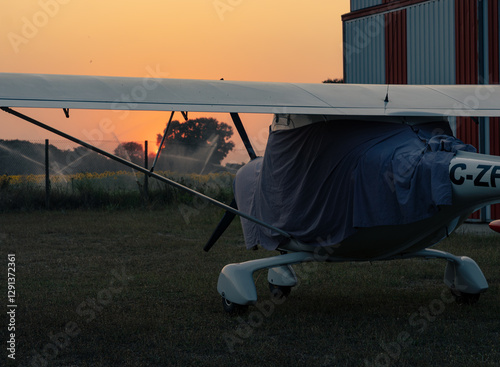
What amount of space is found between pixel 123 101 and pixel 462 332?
11.0 feet

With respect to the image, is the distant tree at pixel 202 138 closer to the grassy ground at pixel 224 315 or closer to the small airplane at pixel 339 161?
the grassy ground at pixel 224 315

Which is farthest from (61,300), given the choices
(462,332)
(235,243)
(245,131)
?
(235,243)

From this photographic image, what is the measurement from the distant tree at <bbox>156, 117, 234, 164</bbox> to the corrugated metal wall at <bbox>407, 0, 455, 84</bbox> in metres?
8.89

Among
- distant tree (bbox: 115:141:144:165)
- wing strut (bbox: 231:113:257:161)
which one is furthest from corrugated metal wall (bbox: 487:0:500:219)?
distant tree (bbox: 115:141:144:165)

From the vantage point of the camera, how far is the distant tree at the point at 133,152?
21.6 meters

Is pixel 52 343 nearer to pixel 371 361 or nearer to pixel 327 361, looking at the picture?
pixel 327 361

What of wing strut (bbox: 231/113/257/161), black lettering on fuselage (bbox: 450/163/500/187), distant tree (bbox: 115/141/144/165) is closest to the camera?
black lettering on fuselage (bbox: 450/163/500/187)

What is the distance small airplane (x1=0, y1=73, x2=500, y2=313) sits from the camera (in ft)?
16.3

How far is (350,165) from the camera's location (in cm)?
545

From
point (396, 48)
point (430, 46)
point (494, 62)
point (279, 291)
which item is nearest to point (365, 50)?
point (396, 48)

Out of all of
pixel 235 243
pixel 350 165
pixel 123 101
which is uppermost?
pixel 123 101

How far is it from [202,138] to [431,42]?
12007 mm

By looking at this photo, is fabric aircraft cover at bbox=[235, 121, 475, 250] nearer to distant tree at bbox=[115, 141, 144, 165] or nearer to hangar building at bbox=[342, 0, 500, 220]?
hangar building at bbox=[342, 0, 500, 220]

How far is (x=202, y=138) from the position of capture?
2508 centimetres
